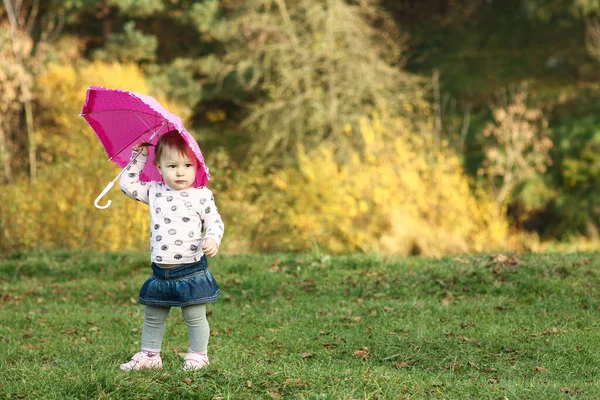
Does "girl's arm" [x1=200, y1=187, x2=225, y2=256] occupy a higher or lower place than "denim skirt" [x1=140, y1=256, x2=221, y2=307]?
higher

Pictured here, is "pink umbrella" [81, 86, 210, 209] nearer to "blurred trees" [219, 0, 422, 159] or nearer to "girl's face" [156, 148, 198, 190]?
"girl's face" [156, 148, 198, 190]

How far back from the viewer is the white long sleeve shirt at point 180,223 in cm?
462

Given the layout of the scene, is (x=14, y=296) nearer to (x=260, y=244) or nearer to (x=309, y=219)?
(x=260, y=244)

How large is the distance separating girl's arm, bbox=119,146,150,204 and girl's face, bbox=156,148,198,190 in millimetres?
241

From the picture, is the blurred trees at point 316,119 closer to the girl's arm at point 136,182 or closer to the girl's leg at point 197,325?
the girl's arm at point 136,182

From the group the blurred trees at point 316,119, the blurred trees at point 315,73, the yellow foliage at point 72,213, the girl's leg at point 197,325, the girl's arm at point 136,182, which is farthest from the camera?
the blurred trees at point 315,73

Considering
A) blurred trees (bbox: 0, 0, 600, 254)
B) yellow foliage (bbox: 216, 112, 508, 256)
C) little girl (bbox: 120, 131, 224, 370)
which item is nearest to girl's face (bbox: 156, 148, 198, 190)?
little girl (bbox: 120, 131, 224, 370)

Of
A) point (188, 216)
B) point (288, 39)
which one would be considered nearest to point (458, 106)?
point (288, 39)

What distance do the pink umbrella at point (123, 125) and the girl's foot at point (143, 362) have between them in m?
0.93

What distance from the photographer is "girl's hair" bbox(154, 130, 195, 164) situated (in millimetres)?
4609

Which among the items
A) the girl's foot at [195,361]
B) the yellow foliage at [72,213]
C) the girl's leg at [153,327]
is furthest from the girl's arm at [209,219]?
the yellow foliage at [72,213]

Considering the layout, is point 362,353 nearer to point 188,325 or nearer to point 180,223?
point 188,325

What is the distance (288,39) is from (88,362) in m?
15.1

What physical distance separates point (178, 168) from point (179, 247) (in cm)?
46
